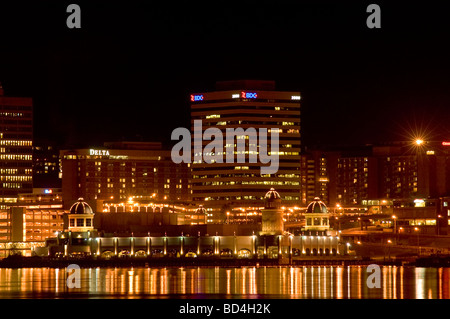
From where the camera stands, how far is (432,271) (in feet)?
576

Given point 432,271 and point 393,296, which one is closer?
point 393,296

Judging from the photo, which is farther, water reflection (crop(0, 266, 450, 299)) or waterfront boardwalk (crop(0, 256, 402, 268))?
waterfront boardwalk (crop(0, 256, 402, 268))

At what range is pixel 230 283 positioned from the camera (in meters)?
148

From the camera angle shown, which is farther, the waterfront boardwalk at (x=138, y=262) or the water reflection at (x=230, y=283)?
the waterfront boardwalk at (x=138, y=262)

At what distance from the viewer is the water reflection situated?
131750mm

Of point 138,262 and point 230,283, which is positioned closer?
point 230,283

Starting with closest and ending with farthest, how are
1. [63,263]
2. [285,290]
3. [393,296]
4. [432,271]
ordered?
[393,296] → [285,290] → [432,271] → [63,263]

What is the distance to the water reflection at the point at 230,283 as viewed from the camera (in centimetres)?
13175
